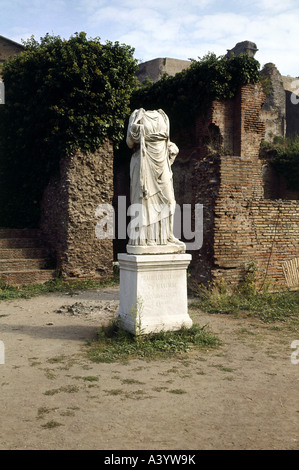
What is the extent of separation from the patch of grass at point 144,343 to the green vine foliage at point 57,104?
262 inches

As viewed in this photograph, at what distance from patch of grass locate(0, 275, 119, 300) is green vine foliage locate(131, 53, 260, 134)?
6.87 meters

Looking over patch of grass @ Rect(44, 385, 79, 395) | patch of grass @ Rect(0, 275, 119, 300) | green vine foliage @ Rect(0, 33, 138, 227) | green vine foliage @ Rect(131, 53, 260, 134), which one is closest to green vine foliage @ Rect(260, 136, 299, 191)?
green vine foliage @ Rect(131, 53, 260, 134)

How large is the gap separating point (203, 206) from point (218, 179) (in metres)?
0.67

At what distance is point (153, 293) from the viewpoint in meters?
5.35

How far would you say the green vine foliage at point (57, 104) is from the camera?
10.8 m

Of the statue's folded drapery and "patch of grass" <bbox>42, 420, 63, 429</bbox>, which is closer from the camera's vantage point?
"patch of grass" <bbox>42, 420, 63, 429</bbox>

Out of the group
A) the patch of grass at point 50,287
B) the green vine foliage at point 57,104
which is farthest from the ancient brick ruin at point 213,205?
the green vine foliage at point 57,104

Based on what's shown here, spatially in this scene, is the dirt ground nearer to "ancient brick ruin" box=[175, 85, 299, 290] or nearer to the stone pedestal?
the stone pedestal

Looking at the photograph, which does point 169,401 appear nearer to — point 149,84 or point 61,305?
point 61,305

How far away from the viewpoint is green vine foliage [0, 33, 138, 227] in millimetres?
10836

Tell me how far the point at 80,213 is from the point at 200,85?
6.25 m

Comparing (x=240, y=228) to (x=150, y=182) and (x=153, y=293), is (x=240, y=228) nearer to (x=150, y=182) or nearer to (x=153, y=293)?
(x=150, y=182)

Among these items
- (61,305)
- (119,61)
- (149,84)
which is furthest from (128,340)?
(149,84)

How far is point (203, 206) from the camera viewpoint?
8688 mm
